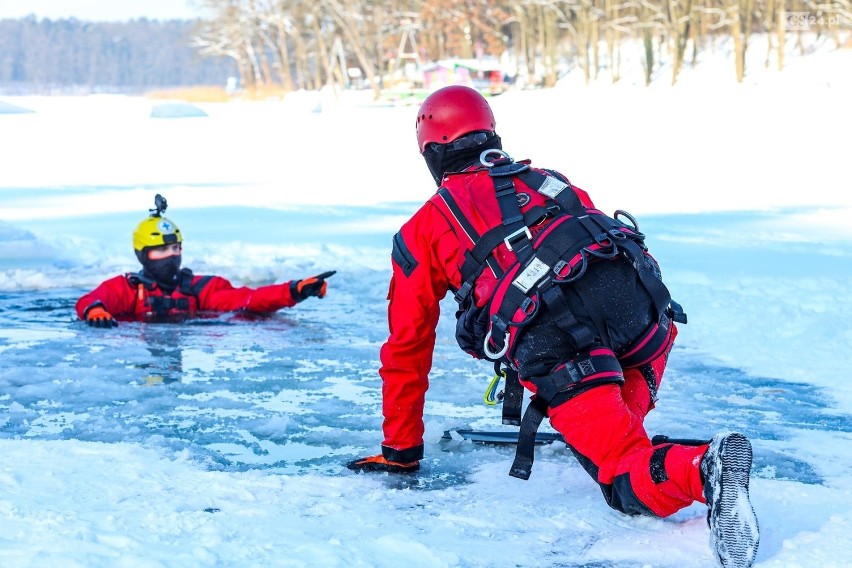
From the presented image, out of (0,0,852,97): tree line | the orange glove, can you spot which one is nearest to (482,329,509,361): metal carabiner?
the orange glove

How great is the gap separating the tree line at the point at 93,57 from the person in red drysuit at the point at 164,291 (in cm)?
14281

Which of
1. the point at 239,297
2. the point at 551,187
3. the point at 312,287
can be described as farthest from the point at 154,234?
the point at 551,187

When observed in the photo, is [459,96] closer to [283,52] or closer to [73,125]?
[73,125]

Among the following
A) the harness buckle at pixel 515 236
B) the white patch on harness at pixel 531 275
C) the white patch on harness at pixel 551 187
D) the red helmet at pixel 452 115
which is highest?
the red helmet at pixel 452 115

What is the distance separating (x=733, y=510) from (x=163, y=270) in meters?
5.23

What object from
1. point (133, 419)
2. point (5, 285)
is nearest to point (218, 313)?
point (5, 285)

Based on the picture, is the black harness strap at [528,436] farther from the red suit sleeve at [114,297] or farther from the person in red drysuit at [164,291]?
the red suit sleeve at [114,297]

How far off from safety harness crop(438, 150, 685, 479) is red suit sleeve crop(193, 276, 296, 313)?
149 inches

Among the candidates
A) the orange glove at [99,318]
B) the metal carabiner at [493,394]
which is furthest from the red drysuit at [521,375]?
the orange glove at [99,318]

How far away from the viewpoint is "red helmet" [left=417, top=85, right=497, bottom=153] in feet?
11.1

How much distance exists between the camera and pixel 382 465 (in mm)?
3486

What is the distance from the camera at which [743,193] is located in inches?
Result: 512

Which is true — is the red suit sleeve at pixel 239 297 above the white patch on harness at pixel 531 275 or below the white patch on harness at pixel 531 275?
below

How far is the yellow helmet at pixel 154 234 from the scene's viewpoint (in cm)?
696
